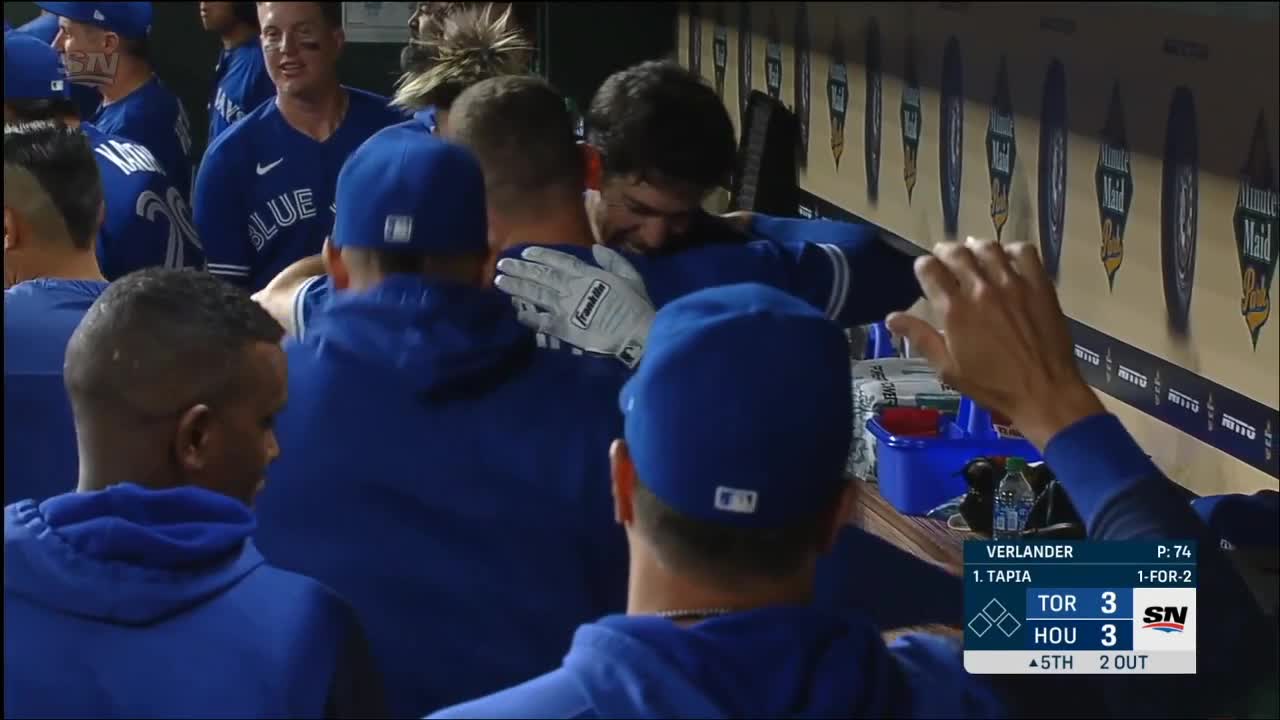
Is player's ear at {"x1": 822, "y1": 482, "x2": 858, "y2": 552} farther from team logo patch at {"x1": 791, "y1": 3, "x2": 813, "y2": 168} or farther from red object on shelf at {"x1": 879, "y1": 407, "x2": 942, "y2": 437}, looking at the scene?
team logo patch at {"x1": 791, "y1": 3, "x2": 813, "y2": 168}

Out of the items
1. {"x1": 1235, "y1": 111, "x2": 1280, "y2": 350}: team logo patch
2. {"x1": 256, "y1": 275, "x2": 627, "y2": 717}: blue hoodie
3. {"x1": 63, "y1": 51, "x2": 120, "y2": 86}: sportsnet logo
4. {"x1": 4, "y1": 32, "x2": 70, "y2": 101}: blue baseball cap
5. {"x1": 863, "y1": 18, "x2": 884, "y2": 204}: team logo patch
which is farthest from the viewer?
{"x1": 63, "y1": 51, "x2": 120, "y2": 86}: sportsnet logo

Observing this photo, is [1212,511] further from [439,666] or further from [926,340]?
[439,666]

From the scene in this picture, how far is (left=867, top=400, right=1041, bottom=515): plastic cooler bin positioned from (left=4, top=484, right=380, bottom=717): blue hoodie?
71.6 inches

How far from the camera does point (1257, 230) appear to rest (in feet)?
9.45

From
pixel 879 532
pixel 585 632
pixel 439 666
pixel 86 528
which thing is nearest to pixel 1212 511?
pixel 585 632

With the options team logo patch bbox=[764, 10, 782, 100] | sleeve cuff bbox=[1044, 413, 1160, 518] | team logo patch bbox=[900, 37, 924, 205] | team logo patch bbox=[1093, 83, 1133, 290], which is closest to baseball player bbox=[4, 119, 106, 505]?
sleeve cuff bbox=[1044, 413, 1160, 518]

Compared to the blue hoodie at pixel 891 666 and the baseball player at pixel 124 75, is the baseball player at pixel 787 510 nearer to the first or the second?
the blue hoodie at pixel 891 666

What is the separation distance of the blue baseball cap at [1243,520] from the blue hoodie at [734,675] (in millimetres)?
471

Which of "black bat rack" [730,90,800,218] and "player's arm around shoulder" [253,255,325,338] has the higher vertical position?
"player's arm around shoulder" [253,255,325,338]

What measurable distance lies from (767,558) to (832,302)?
1.42 m

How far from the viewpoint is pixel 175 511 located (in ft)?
4.99

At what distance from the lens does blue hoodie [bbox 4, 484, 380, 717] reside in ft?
4.70

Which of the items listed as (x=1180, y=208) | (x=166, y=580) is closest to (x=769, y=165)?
(x=1180, y=208)

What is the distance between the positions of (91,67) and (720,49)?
2.32 m
